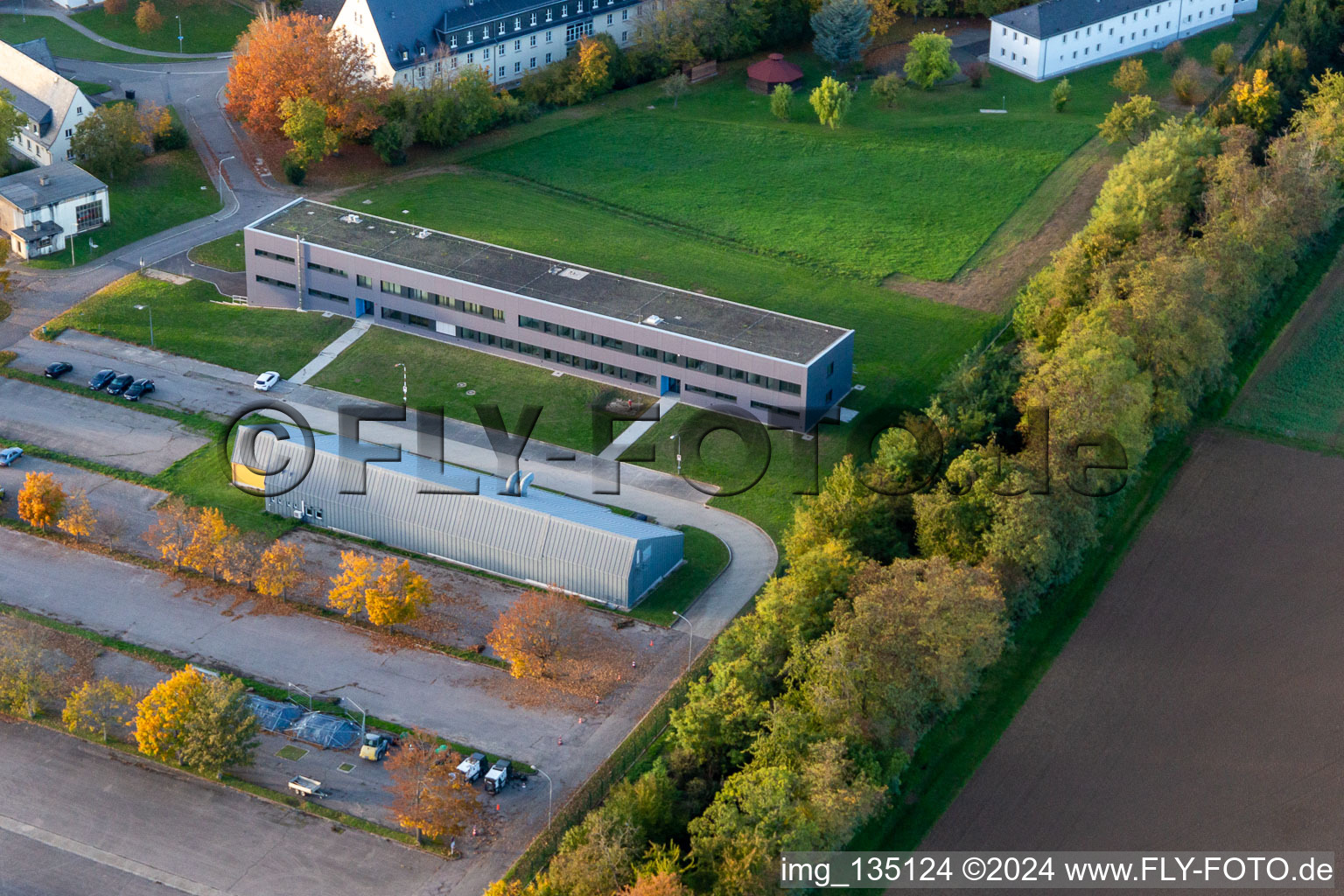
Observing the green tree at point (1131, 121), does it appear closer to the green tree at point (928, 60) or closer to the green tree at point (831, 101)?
the green tree at point (928, 60)

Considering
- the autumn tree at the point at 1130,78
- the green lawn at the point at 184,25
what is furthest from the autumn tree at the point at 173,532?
the autumn tree at the point at 1130,78

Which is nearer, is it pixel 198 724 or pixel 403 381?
pixel 198 724

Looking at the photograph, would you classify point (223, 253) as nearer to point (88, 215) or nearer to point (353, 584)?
point (88, 215)

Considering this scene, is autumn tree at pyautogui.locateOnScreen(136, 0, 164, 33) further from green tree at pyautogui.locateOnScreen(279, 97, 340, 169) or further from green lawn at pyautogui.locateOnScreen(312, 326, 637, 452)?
green lawn at pyautogui.locateOnScreen(312, 326, 637, 452)

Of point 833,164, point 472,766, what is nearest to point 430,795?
point 472,766

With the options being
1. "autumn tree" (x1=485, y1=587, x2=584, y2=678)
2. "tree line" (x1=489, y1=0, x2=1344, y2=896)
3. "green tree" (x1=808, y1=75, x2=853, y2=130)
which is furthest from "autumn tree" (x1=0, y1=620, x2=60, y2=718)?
"green tree" (x1=808, y1=75, x2=853, y2=130)

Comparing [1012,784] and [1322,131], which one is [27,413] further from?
[1322,131]
